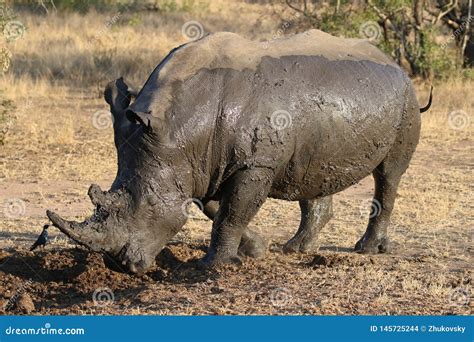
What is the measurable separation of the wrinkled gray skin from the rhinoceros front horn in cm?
1

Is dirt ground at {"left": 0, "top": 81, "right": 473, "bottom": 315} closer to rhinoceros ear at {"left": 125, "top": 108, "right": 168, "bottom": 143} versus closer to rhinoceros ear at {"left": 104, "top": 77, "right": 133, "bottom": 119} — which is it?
rhinoceros ear at {"left": 125, "top": 108, "right": 168, "bottom": 143}

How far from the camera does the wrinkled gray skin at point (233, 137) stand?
25.8 ft

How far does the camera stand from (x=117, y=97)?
8.25m

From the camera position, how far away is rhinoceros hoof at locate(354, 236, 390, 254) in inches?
388

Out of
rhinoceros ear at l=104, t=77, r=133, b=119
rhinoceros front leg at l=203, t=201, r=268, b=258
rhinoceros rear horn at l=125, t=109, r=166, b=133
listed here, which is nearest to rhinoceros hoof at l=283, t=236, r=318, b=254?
rhinoceros front leg at l=203, t=201, r=268, b=258

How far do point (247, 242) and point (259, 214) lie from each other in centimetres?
234

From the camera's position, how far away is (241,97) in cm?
819

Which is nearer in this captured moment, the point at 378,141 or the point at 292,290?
the point at 292,290

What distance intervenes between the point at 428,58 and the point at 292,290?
1436 cm

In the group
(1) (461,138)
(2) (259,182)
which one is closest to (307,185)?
(2) (259,182)

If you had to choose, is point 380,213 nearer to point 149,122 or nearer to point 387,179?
point 387,179

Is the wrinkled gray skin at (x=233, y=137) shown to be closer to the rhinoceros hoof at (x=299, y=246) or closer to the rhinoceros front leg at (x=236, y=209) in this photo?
the rhinoceros front leg at (x=236, y=209)

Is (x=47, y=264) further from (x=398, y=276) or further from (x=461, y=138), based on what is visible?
(x=461, y=138)

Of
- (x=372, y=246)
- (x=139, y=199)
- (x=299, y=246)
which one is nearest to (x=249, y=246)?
(x=299, y=246)
